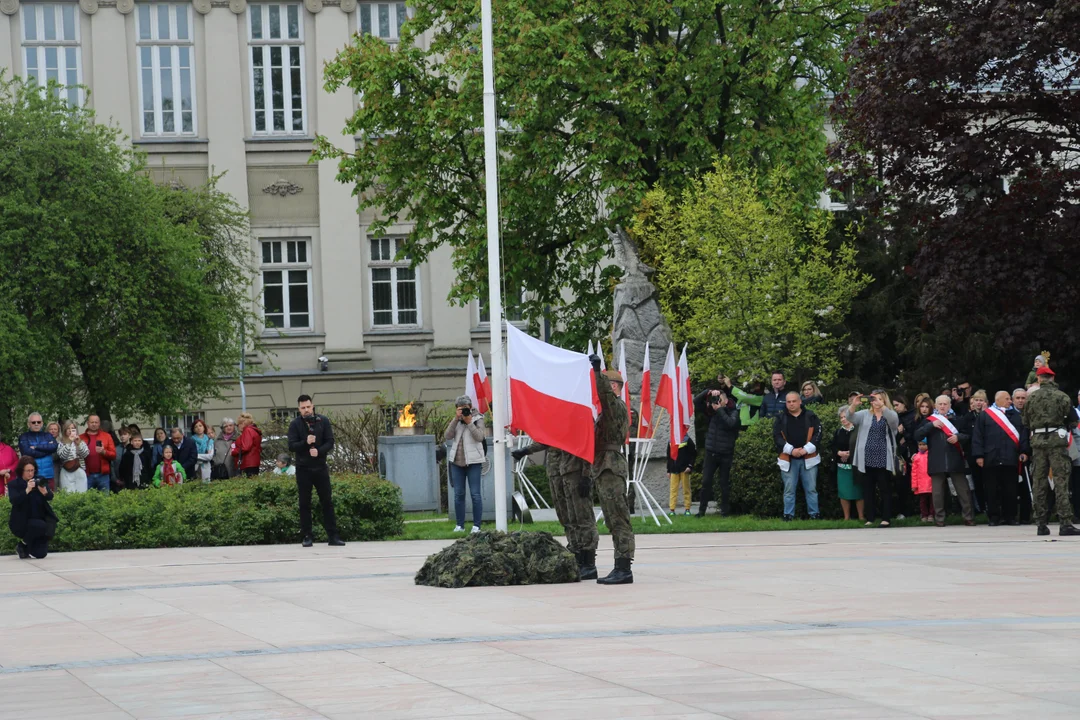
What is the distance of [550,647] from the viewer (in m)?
9.86

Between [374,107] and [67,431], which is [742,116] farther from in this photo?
[67,431]

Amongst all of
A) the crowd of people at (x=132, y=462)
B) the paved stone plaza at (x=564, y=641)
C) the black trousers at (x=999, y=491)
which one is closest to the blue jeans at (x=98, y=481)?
the crowd of people at (x=132, y=462)

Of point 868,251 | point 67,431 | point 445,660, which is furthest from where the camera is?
point 868,251

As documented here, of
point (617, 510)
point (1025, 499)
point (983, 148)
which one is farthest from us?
point (983, 148)

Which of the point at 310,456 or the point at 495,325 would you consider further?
the point at 310,456

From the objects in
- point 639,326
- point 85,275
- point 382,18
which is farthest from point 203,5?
point 639,326

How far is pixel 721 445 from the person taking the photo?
71.3 feet

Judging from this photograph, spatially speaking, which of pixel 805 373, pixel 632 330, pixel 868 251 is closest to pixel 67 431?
pixel 632 330

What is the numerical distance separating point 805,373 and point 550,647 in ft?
67.8

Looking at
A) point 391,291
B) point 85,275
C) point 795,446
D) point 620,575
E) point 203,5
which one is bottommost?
point 620,575

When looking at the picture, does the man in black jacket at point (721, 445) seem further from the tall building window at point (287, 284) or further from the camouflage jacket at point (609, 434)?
the tall building window at point (287, 284)

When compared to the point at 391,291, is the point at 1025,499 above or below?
below

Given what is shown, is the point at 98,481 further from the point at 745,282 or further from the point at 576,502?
the point at 576,502

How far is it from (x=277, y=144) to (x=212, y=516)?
78.5ft
